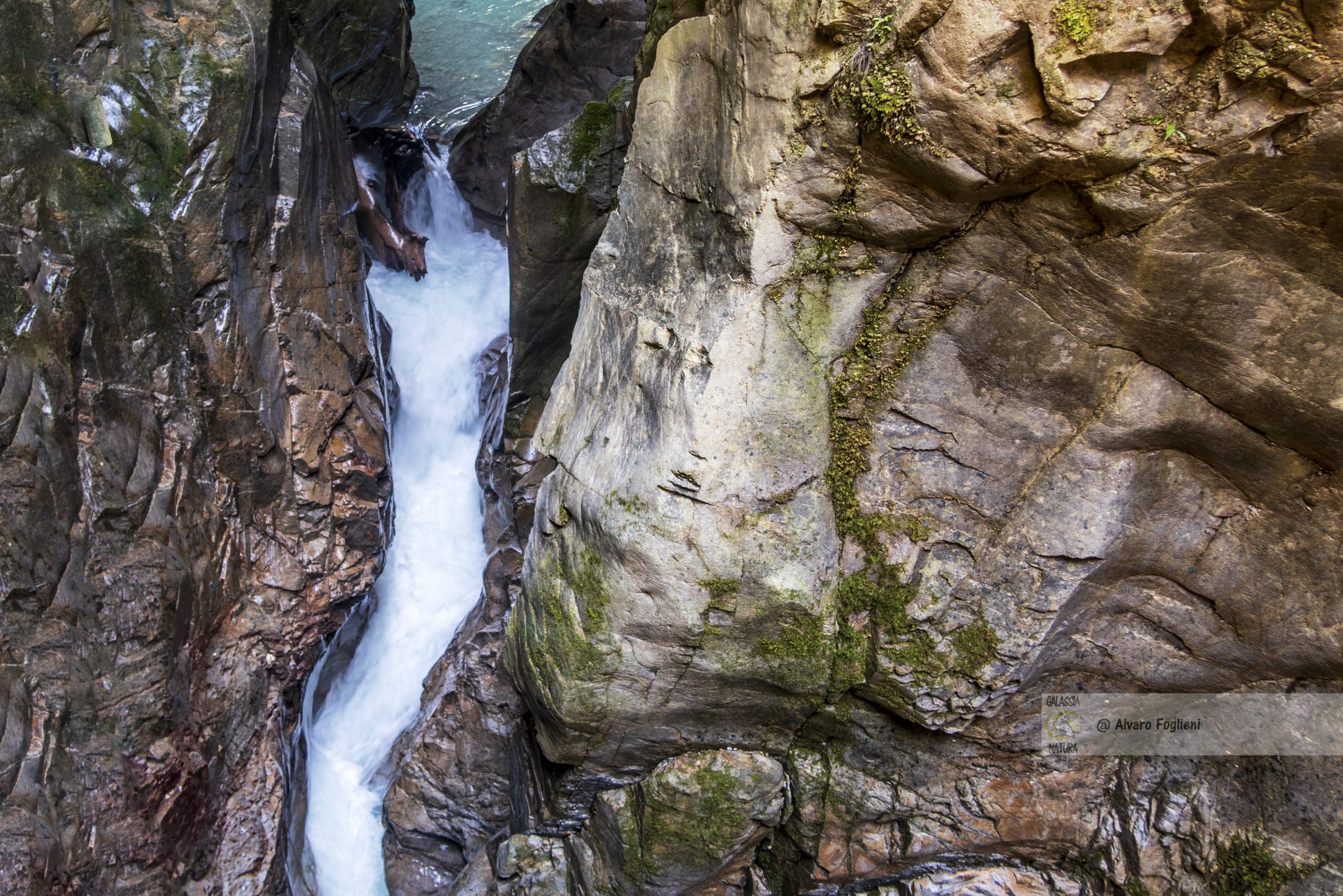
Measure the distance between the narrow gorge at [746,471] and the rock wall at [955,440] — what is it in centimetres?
2

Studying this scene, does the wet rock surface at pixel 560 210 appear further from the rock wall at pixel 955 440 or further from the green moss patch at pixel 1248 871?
the green moss patch at pixel 1248 871

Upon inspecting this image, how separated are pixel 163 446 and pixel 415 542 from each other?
2.67m

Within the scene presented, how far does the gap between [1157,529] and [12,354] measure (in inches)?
262

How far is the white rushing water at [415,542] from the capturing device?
7.05 meters

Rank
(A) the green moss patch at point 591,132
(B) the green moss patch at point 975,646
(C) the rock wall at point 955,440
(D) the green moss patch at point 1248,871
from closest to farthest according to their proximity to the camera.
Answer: (C) the rock wall at point 955,440
(D) the green moss patch at point 1248,871
(B) the green moss patch at point 975,646
(A) the green moss patch at point 591,132

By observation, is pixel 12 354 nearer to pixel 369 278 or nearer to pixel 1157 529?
pixel 369 278

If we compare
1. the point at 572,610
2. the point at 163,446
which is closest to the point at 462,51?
the point at 163,446

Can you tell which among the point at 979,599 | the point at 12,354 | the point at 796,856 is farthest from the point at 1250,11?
the point at 12,354

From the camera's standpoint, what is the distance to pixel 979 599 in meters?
3.92

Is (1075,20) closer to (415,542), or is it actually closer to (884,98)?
(884,98)

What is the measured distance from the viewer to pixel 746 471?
3.80 m

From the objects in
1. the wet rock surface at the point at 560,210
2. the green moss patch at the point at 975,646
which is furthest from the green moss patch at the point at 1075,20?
the wet rock surface at the point at 560,210

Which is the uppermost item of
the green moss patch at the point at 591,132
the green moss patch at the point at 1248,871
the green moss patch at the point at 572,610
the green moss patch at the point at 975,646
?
the green moss patch at the point at 591,132

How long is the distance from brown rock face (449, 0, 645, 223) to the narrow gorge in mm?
3268
